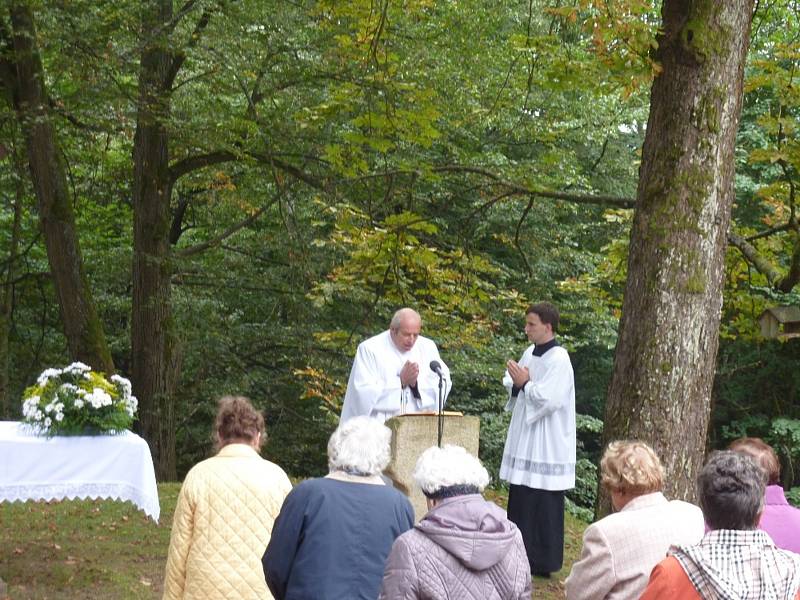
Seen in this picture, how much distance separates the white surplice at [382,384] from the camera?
8625 mm

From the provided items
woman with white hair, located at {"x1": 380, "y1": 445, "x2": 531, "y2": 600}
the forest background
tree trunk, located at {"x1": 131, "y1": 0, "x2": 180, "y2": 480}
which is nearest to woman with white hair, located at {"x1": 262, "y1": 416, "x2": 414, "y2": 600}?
woman with white hair, located at {"x1": 380, "y1": 445, "x2": 531, "y2": 600}

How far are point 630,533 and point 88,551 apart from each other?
6.83m

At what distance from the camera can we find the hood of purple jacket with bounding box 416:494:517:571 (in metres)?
3.54

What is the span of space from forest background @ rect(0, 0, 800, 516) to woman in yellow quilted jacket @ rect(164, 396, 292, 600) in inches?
140

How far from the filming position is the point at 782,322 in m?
10.1

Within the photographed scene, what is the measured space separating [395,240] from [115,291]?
9584 millimetres

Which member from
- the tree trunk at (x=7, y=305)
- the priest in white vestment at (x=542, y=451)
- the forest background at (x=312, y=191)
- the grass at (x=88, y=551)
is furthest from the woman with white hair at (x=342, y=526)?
the tree trunk at (x=7, y=305)

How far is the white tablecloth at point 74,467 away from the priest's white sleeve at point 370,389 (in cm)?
157

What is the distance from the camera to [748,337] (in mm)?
11758

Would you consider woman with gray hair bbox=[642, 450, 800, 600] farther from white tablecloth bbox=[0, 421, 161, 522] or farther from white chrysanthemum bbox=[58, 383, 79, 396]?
white chrysanthemum bbox=[58, 383, 79, 396]

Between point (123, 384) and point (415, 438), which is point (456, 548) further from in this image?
point (123, 384)

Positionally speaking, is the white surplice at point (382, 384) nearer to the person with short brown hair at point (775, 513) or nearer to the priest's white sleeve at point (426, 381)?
the priest's white sleeve at point (426, 381)

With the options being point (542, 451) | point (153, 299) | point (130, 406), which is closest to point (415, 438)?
point (542, 451)

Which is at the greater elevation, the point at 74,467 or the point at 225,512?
the point at 225,512
